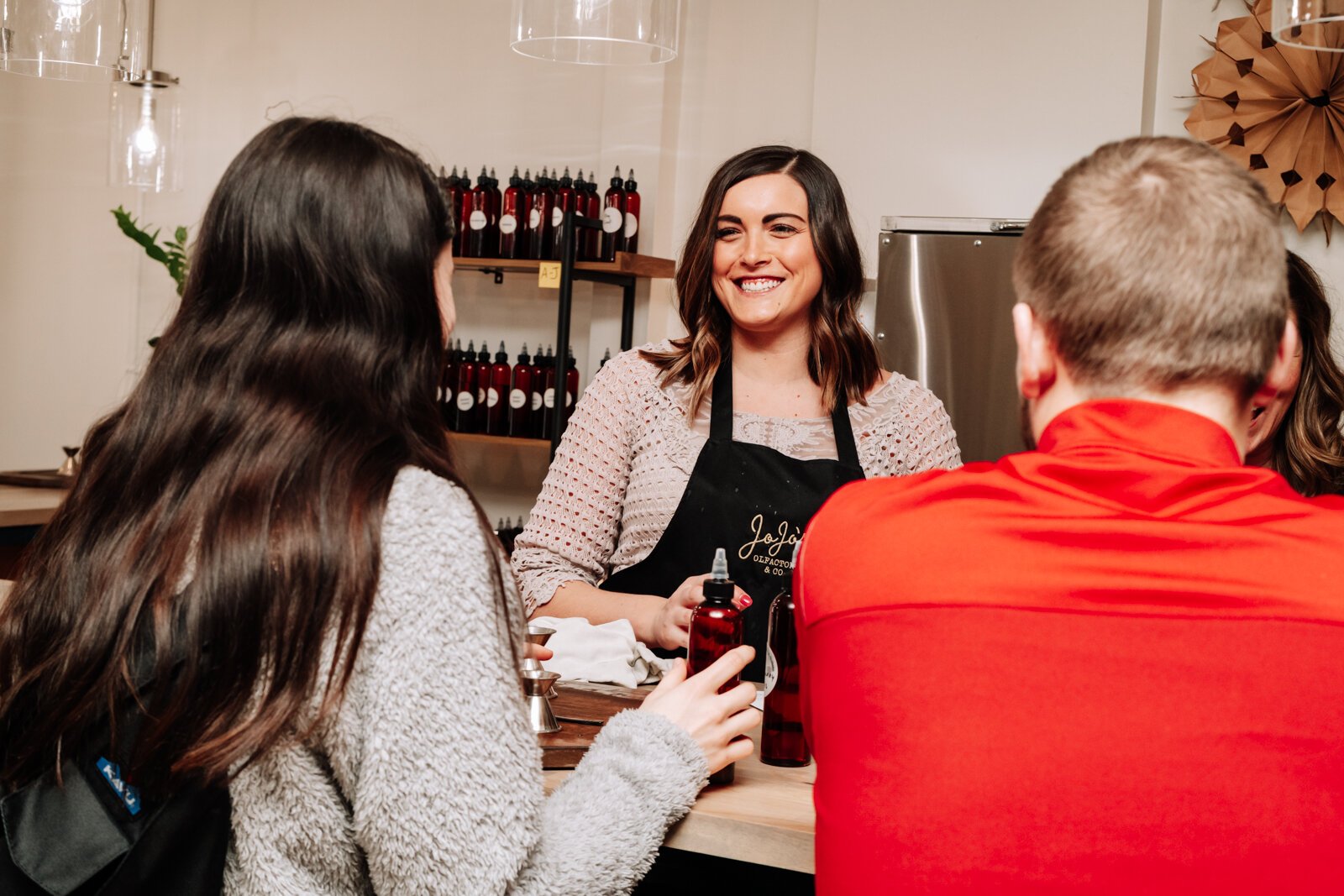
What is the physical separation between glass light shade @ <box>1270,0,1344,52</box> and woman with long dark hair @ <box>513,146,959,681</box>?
2.96ft

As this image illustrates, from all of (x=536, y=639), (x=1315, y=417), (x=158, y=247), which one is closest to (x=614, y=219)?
(x=158, y=247)

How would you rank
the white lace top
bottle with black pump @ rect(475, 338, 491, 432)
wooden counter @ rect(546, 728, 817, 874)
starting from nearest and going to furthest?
wooden counter @ rect(546, 728, 817, 874), the white lace top, bottle with black pump @ rect(475, 338, 491, 432)

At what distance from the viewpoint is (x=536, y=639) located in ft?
5.08

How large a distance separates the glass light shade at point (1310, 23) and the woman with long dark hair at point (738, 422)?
901 millimetres

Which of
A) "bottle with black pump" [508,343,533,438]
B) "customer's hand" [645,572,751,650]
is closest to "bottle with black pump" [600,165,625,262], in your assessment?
"bottle with black pump" [508,343,533,438]

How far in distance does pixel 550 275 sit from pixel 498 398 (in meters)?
0.66

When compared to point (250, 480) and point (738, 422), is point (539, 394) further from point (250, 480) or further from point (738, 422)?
point (250, 480)

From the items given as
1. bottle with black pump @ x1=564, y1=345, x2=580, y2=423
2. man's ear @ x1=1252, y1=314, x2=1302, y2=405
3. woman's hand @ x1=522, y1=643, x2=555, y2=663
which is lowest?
woman's hand @ x1=522, y1=643, x2=555, y2=663

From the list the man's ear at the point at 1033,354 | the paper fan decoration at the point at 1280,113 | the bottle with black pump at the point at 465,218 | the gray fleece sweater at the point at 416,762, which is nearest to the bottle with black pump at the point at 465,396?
the bottle with black pump at the point at 465,218

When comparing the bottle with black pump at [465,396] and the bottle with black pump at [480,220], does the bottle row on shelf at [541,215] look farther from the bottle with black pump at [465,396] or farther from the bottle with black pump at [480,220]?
the bottle with black pump at [465,396]

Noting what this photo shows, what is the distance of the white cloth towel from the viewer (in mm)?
1756

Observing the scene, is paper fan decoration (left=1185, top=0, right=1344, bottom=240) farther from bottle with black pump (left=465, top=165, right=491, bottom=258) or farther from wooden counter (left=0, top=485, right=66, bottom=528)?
wooden counter (left=0, top=485, right=66, bottom=528)

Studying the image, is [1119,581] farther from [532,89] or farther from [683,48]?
[532,89]

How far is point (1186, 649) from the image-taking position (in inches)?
34.9
